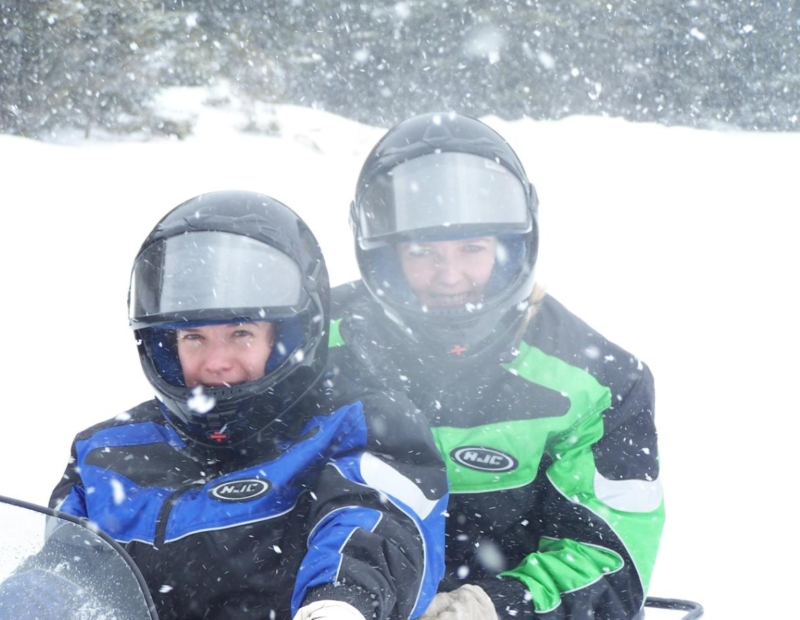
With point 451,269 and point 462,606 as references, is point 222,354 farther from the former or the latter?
point 462,606

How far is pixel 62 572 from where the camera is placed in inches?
50.4

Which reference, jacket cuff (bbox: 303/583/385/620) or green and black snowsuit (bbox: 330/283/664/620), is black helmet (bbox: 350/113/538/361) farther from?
jacket cuff (bbox: 303/583/385/620)

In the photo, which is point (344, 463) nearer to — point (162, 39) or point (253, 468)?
point (253, 468)

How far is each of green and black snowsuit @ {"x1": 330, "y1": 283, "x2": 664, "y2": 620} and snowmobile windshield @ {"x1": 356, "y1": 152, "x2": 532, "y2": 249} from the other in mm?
Result: 297

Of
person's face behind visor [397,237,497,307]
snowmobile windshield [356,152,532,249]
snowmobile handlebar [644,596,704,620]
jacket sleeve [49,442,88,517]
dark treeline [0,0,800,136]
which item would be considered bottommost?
snowmobile handlebar [644,596,704,620]

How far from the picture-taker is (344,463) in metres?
1.74

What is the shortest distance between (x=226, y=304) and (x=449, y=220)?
652 mm

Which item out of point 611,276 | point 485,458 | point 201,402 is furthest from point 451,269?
point 611,276

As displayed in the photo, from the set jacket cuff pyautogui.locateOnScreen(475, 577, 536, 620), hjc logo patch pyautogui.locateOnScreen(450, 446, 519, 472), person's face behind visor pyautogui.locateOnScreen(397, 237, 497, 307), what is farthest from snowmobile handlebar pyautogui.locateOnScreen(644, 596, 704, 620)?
person's face behind visor pyautogui.locateOnScreen(397, 237, 497, 307)

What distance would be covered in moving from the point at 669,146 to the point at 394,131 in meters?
11.2

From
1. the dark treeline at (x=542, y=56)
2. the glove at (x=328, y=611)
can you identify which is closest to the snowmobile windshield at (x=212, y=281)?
the glove at (x=328, y=611)

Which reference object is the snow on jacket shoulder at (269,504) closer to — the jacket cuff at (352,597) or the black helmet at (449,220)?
the jacket cuff at (352,597)

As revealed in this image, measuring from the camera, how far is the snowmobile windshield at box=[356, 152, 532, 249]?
86.2 inches

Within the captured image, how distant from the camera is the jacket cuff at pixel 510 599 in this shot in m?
1.93
